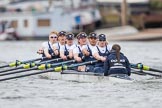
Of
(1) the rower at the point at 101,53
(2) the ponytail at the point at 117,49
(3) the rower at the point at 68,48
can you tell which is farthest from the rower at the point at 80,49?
(2) the ponytail at the point at 117,49

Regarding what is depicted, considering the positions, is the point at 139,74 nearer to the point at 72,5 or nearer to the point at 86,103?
the point at 86,103

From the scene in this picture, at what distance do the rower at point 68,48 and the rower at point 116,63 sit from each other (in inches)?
126

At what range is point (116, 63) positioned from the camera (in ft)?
72.0

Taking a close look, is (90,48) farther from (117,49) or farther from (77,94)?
(77,94)

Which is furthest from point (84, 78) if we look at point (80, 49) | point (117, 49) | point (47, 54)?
point (47, 54)

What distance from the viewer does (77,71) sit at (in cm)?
2430

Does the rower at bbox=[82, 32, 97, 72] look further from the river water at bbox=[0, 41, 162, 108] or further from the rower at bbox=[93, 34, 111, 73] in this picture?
the river water at bbox=[0, 41, 162, 108]

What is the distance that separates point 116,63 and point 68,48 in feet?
13.2

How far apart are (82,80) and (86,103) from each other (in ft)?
14.5

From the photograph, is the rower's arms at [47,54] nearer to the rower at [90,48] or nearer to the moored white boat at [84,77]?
the moored white boat at [84,77]

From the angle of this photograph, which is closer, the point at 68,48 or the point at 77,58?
the point at 77,58

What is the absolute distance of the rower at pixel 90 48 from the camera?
23797mm

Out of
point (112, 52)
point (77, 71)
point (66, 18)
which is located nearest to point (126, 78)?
point (112, 52)

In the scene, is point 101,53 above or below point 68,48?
below
